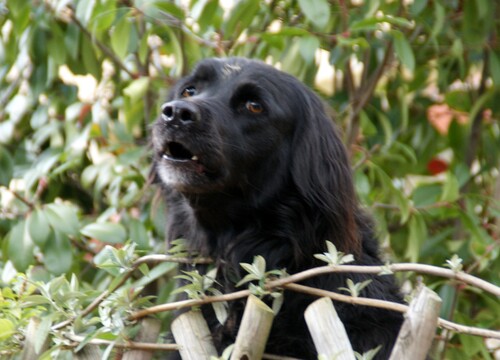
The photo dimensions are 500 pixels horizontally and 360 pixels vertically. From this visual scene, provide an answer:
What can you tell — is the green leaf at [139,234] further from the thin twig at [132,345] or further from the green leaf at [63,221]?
the thin twig at [132,345]

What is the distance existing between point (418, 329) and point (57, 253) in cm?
198

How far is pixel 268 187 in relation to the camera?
3.14 m

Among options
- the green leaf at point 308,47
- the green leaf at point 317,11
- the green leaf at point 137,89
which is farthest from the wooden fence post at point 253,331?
the green leaf at point 137,89

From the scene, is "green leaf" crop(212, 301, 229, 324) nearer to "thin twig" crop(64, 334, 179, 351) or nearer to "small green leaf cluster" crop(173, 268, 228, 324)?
"small green leaf cluster" crop(173, 268, 228, 324)

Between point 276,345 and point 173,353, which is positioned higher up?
point 276,345

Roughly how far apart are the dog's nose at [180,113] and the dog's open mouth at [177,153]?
4.4 inches

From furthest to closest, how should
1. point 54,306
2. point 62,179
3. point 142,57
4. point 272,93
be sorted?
point 62,179 < point 142,57 < point 272,93 < point 54,306

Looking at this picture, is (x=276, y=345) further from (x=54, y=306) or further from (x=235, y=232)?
(x=54, y=306)

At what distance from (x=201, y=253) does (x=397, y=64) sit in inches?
83.8

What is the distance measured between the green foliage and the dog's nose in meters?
0.75

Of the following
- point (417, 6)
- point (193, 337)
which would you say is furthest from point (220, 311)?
point (417, 6)

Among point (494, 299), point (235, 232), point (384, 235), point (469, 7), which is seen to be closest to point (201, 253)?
point (235, 232)

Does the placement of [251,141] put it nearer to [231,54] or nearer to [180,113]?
[180,113]

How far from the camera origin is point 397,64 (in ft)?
15.9
